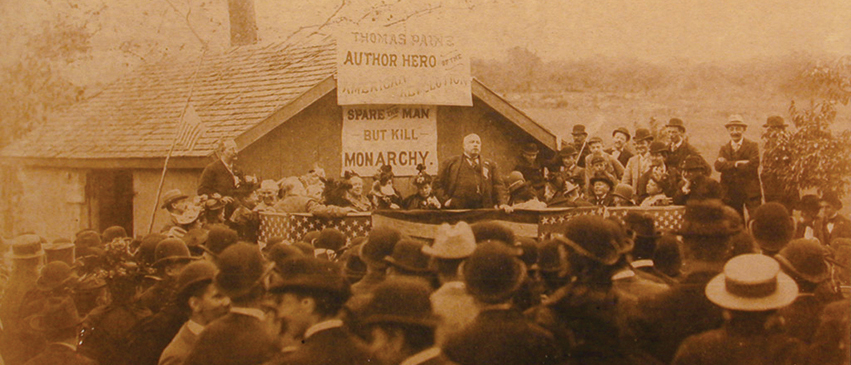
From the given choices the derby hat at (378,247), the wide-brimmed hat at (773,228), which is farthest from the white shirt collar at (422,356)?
the wide-brimmed hat at (773,228)

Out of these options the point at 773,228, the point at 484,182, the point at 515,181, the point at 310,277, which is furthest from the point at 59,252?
the point at 773,228

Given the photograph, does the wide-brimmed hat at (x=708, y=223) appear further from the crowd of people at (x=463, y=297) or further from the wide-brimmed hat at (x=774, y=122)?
the wide-brimmed hat at (x=774, y=122)

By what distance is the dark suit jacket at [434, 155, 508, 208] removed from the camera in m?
5.97

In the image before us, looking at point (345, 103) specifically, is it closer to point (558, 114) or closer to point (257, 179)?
point (257, 179)

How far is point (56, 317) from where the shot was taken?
390cm

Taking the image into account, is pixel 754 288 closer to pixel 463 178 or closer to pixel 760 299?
pixel 760 299

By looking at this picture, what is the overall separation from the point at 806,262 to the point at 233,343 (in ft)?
9.48

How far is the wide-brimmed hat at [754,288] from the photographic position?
3.22 metres

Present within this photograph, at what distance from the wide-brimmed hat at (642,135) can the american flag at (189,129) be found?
3444mm

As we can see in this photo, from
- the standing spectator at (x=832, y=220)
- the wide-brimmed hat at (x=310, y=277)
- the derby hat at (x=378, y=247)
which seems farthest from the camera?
the standing spectator at (x=832, y=220)

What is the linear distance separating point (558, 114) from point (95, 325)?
3.68 m

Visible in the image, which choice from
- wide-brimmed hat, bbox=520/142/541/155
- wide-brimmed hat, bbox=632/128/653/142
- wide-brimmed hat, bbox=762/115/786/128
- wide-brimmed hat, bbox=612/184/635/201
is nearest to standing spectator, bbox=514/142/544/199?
wide-brimmed hat, bbox=520/142/541/155

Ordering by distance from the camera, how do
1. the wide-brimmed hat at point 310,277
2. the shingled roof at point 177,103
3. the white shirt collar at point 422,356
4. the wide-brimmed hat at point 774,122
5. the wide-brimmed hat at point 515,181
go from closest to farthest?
the white shirt collar at point 422,356 < the wide-brimmed hat at point 310,277 < the wide-brimmed hat at point 774,122 < the shingled roof at point 177,103 < the wide-brimmed hat at point 515,181

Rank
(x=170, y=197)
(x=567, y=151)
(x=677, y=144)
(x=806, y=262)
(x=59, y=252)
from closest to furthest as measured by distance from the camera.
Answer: (x=806, y=262) → (x=59, y=252) → (x=677, y=144) → (x=170, y=197) → (x=567, y=151)
